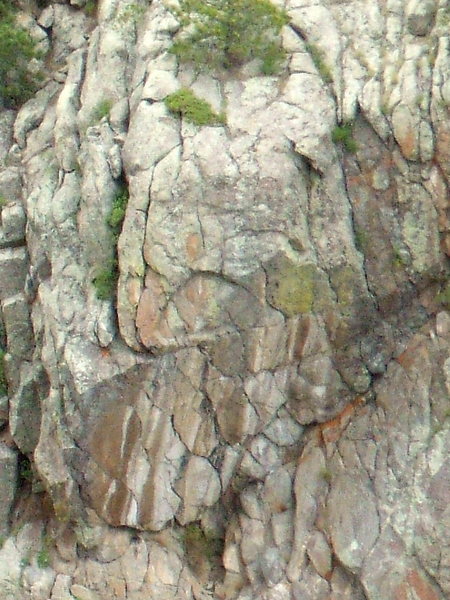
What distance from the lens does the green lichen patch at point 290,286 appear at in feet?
42.1

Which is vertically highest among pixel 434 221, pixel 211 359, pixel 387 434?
pixel 434 221

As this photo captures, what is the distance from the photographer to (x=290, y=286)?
12.9 m

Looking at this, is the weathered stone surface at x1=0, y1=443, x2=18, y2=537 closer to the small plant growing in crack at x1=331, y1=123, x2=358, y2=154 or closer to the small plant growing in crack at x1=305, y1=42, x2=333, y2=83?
the small plant growing in crack at x1=331, y1=123, x2=358, y2=154

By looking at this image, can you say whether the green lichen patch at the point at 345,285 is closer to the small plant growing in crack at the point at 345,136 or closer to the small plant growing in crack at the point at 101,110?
the small plant growing in crack at the point at 345,136

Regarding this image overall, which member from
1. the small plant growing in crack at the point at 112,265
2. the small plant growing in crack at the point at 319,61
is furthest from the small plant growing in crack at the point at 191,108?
the small plant growing in crack at the point at 319,61

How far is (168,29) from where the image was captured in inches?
543

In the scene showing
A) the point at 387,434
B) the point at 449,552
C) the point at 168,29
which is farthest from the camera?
the point at 168,29

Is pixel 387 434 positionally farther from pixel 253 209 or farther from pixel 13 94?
pixel 13 94

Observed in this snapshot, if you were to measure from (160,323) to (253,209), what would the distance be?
2.64 meters

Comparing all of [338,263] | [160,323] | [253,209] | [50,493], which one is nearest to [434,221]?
[338,263]

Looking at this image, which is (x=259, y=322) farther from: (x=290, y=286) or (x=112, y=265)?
(x=112, y=265)

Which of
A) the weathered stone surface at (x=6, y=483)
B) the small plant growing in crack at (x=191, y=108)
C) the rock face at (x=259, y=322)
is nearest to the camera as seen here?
the rock face at (x=259, y=322)

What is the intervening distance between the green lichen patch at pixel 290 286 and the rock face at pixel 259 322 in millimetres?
40

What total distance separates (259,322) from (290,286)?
859 mm
